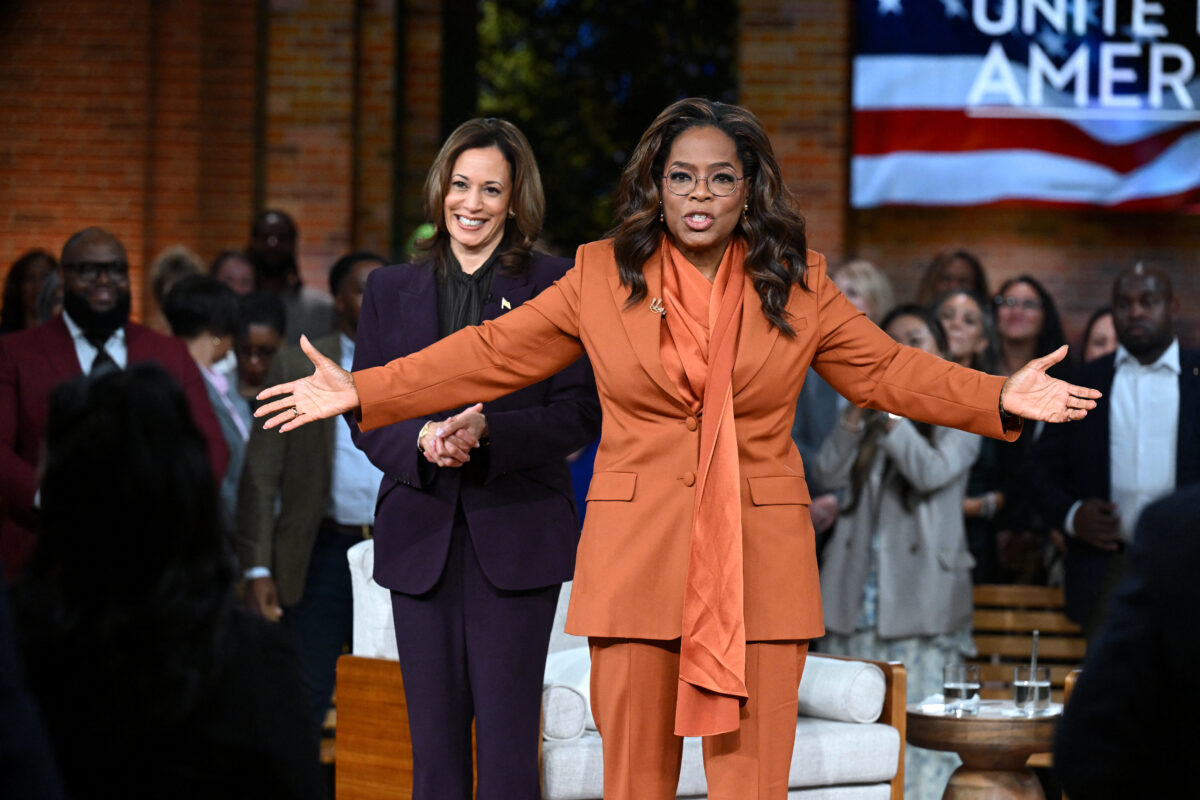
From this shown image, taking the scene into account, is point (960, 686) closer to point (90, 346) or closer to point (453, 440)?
point (453, 440)

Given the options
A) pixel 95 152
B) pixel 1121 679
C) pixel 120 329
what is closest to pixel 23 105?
pixel 95 152

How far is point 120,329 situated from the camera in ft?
15.6

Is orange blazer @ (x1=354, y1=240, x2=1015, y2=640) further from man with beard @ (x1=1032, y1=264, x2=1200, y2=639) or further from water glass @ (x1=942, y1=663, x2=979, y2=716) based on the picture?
man with beard @ (x1=1032, y1=264, x2=1200, y2=639)

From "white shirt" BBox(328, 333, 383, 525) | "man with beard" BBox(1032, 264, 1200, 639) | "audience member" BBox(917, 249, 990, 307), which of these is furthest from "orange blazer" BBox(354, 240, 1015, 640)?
"audience member" BBox(917, 249, 990, 307)

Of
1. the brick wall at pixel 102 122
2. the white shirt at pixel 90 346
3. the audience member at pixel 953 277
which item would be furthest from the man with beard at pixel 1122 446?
the brick wall at pixel 102 122

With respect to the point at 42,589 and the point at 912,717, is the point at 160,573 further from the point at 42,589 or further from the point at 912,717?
the point at 912,717

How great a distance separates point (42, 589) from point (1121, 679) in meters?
1.28

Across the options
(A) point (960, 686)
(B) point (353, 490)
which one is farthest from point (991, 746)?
(B) point (353, 490)

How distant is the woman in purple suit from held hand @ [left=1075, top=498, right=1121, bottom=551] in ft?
8.18

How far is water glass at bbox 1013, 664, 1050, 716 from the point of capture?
14.3 feet

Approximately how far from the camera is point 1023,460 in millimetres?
5633

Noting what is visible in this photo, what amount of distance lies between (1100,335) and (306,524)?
3.32 m

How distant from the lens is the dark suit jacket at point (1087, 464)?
5102mm

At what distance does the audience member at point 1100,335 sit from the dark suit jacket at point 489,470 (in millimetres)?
3476
